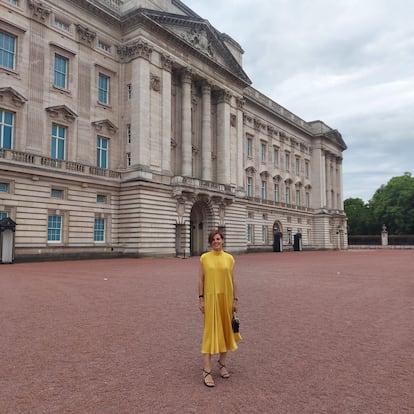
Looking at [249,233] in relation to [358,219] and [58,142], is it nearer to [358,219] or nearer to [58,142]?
[58,142]

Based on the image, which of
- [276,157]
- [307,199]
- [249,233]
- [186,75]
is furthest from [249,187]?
[186,75]

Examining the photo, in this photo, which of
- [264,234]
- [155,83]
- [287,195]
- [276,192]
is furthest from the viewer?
[287,195]

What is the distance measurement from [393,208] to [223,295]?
97780mm

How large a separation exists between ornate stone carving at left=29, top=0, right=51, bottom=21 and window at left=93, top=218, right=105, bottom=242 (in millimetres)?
15845

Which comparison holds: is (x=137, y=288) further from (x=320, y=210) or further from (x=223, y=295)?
(x=320, y=210)

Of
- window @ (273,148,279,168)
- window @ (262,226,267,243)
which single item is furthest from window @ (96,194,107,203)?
window @ (273,148,279,168)

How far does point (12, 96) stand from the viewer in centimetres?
2773

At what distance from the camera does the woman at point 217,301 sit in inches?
207

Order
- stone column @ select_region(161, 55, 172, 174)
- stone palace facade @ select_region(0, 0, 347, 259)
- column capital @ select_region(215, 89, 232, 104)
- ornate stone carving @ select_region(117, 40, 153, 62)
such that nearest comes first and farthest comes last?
1. stone palace facade @ select_region(0, 0, 347, 259)
2. ornate stone carving @ select_region(117, 40, 153, 62)
3. stone column @ select_region(161, 55, 172, 174)
4. column capital @ select_region(215, 89, 232, 104)

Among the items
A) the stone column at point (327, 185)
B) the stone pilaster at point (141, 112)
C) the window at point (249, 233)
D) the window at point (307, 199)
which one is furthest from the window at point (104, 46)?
the stone column at point (327, 185)

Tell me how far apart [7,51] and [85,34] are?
7.22 metres

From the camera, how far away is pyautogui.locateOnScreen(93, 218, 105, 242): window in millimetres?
32906

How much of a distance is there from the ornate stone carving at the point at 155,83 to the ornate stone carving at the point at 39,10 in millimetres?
9739

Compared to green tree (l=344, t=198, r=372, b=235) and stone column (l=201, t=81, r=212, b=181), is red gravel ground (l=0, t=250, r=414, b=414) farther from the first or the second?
green tree (l=344, t=198, r=372, b=235)
